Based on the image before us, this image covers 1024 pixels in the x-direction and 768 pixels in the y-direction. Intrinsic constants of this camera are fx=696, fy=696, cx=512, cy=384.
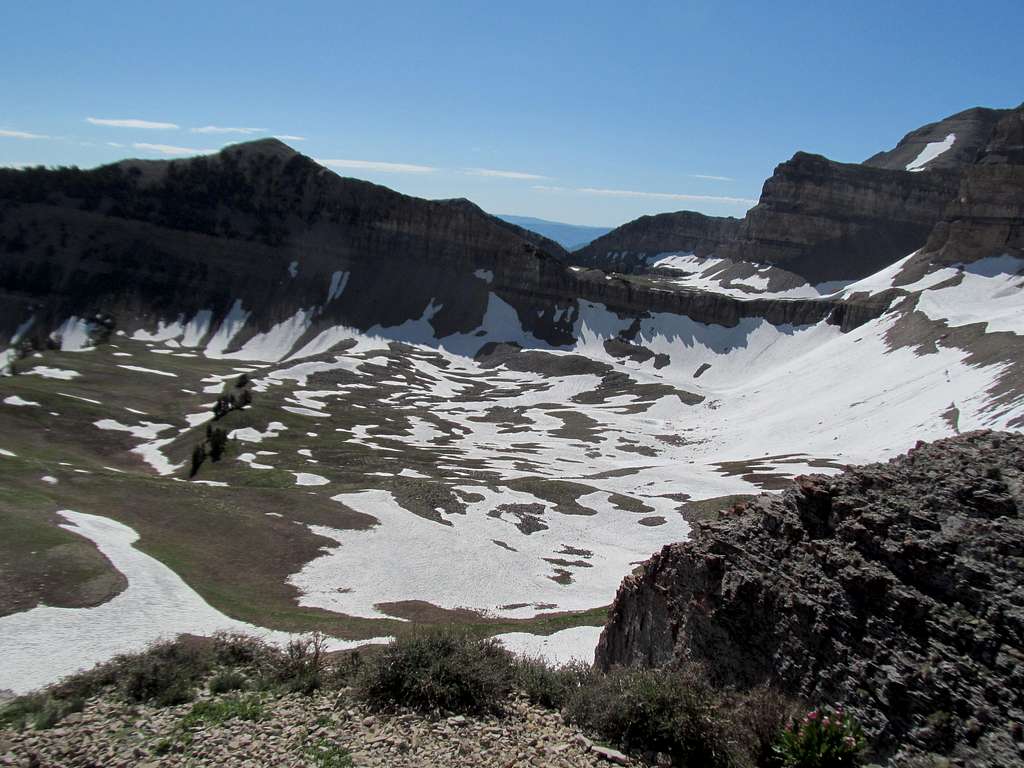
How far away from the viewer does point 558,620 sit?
99.5 feet

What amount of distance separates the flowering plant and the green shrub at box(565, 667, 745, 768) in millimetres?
865

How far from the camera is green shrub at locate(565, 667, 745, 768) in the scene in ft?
36.5

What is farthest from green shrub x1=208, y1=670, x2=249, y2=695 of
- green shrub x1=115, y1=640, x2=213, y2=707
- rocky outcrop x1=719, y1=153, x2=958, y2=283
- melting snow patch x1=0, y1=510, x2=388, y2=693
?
rocky outcrop x1=719, y1=153, x2=958, y2=283

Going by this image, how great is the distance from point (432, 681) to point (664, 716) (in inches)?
165

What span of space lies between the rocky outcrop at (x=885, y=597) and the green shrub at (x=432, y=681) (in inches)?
162

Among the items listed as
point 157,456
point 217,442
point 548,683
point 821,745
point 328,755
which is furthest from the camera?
point 157,456

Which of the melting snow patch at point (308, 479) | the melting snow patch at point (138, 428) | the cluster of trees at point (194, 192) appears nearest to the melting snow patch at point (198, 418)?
the melting snow patch at point (138, 428)

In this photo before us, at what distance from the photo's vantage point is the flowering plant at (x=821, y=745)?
33.2 ft

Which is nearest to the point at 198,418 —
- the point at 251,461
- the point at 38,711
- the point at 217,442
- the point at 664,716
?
the point at 217,442

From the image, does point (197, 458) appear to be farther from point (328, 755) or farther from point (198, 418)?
point (328, 755)

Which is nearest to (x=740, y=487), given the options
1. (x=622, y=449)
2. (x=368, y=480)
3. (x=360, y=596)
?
(x=622, y=449)

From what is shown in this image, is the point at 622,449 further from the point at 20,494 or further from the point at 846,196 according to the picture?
the point at 846,196

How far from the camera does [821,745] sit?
10141 mm

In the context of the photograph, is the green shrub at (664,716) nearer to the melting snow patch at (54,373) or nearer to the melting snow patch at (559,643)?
the melting snow patch at (559,643)
